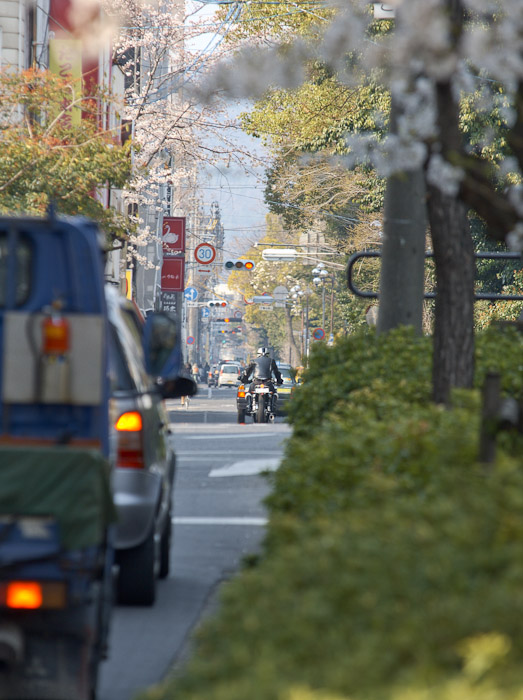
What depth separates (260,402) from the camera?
94.3 ft

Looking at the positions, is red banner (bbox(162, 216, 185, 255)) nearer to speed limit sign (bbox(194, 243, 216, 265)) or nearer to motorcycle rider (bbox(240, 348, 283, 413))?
speed limit sign (bbox(194, 243, 216, 265))

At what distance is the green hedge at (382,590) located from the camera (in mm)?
2771

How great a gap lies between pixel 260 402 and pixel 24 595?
946 inches

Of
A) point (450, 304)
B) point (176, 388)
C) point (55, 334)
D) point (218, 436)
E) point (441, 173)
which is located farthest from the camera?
point (218, 436)

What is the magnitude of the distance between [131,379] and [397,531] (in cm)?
413

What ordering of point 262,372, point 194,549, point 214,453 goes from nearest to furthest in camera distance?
point 194,549, point 214,453, point 262,372

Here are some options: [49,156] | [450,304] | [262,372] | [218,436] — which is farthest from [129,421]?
[262,372]

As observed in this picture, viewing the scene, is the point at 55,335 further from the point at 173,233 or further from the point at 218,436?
the point at 173,233

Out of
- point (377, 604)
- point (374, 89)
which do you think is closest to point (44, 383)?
point (377, 604)

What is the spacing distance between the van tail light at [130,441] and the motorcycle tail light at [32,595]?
2.63 meters

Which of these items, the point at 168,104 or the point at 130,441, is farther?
the point at 168,104

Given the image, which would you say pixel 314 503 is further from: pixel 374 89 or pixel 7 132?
pixel 374 89

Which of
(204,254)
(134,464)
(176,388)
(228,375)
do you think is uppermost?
(204,254)

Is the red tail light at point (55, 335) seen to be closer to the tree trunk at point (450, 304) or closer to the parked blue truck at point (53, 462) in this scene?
the parked blue truck at point (53, 462)
